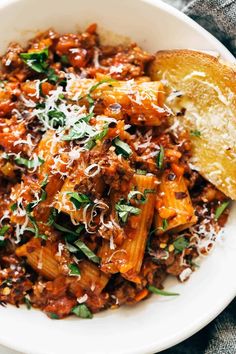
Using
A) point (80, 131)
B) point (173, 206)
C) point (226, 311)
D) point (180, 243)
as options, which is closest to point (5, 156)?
point (80, 131)

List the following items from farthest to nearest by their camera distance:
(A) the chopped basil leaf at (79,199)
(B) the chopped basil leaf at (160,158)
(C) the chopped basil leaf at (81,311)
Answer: (C) the chopped basil leaf at (81,311) → (B) the chopped basil leaf at (160,158) → (A) the chopped basil leaf at (79,199)

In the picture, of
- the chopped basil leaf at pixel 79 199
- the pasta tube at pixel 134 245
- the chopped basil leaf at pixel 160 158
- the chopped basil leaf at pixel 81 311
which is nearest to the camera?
the chopped basil leaf at pixel 79 199

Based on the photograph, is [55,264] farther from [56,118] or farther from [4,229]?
[56,118]

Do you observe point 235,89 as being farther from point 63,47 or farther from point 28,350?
point 28,350

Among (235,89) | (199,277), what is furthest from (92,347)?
(235,89)

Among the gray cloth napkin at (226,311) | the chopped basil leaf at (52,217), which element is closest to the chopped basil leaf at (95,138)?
the chopped basil leaf at (52,217)

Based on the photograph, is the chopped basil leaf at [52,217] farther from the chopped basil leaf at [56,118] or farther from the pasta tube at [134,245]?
the chopped basil leaf at [56,118]

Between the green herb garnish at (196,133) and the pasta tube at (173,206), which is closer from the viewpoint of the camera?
the pasta tube at (173,206)

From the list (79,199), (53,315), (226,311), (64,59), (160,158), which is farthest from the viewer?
(226,311)
